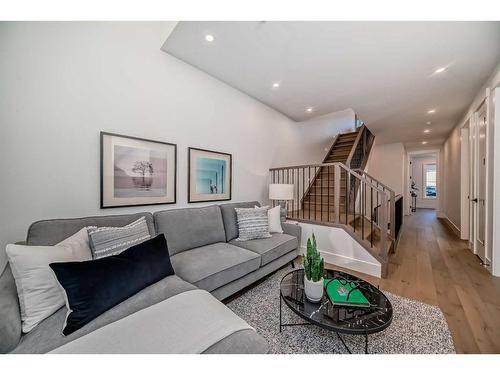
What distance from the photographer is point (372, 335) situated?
1.41 m

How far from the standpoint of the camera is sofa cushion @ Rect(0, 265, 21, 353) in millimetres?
806

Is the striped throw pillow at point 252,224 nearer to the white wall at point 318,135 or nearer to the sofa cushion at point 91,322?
the sofa cushion at point 91,322

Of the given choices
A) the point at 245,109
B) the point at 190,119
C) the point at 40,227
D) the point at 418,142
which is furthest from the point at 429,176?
the point at 40,227

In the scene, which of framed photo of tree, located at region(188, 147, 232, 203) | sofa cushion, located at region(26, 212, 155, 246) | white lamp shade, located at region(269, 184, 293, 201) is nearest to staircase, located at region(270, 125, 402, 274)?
white lamp shade, located at region(269, 184, 293, 201)

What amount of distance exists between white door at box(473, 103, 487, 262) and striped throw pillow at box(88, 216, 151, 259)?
4325 mm

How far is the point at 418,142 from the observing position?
21.4 ft

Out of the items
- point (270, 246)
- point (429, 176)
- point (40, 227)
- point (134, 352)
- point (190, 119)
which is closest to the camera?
point (134, 352)

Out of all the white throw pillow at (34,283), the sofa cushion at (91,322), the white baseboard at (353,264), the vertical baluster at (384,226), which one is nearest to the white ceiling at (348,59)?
the vertical baluster at (384,226)

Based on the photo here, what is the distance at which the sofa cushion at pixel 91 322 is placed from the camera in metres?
0.85

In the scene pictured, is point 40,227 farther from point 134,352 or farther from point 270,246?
point 270,246

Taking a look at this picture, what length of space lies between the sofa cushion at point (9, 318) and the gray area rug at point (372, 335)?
4.39ft

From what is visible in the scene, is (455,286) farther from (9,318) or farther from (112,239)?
(9,318)

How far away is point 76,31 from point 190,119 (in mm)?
1199

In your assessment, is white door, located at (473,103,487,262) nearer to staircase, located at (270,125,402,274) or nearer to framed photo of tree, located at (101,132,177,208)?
staircase, located at (270,125,402,274)
